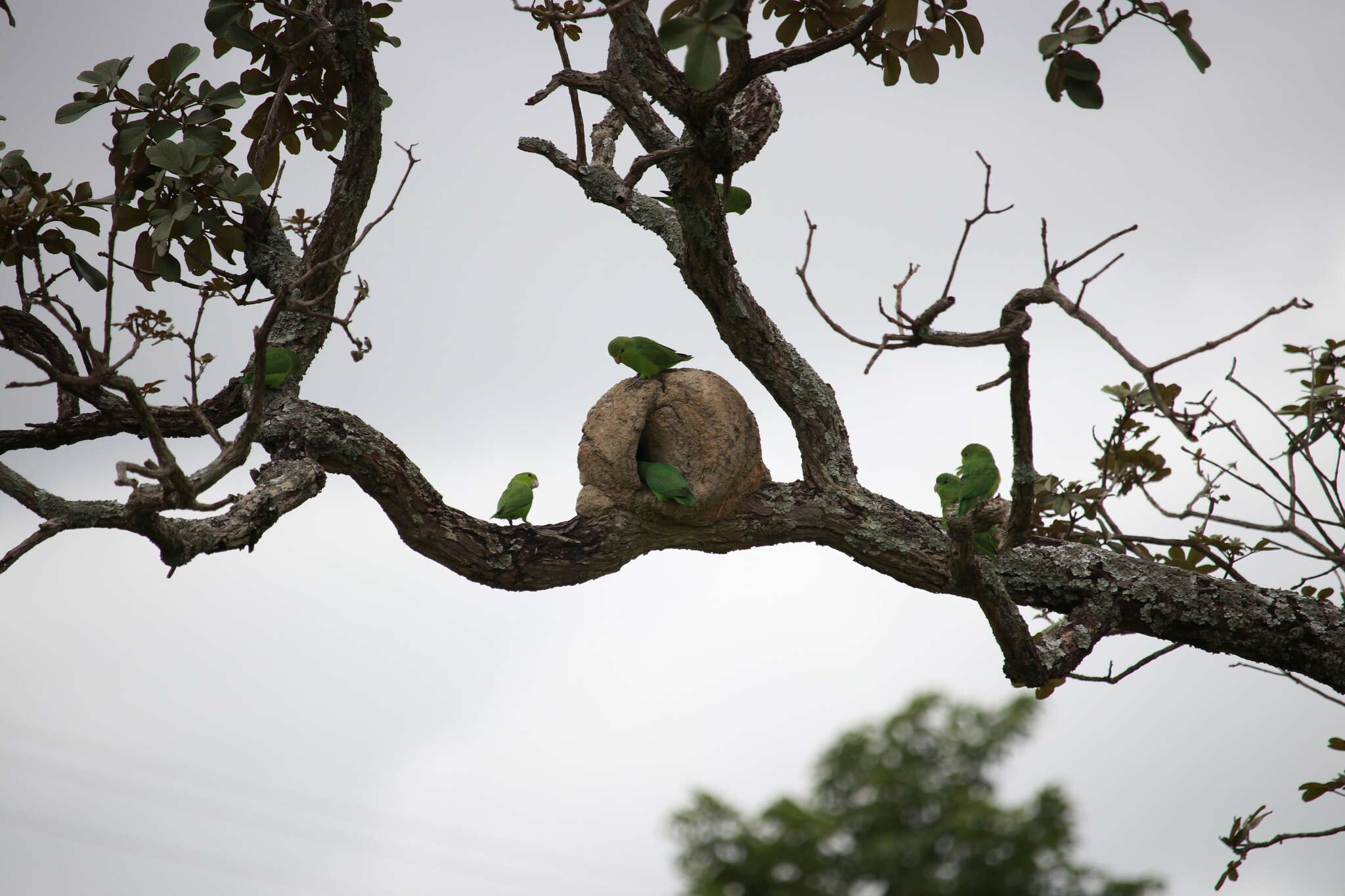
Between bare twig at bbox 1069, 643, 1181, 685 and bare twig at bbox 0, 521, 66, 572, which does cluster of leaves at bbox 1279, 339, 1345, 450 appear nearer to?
bare twig at bbox 1069, 643, 1181, 685

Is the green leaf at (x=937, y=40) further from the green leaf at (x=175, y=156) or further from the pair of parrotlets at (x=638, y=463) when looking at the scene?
the green leaf at (x=175, y=156)

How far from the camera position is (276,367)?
14.0ft

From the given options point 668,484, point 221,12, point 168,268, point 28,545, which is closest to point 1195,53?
point 668,484

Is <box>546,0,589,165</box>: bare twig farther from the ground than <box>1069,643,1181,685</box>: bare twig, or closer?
farther from the ground

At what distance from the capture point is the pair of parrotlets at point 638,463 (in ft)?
14.8

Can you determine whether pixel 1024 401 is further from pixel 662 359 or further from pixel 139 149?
pixel 139 149

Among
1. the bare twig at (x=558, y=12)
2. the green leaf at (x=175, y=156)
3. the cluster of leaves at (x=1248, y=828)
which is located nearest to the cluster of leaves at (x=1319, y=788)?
the cluster of leaves at (x=1248, y=828)

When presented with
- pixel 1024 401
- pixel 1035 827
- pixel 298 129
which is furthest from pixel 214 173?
pixel 1035 827

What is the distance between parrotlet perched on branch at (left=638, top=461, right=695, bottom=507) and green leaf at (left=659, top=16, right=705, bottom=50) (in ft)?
7.34

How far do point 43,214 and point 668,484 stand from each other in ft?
9.06

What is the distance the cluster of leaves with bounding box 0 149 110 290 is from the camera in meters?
3.85

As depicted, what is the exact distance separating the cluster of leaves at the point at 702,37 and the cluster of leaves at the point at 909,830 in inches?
693

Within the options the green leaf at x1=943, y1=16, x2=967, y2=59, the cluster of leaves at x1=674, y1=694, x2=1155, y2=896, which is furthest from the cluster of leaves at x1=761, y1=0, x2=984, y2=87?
the cluster of leaves at x1=674, y1=694, x2=1155, y2=896

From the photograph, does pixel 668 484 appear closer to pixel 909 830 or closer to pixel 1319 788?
pixel 1319 788
